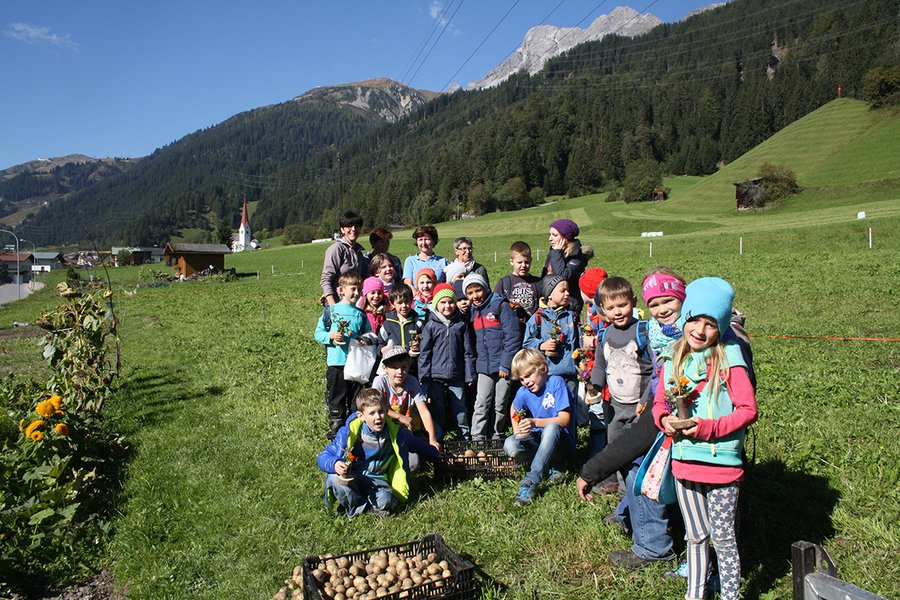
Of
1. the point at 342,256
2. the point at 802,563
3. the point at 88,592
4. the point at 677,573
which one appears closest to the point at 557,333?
the point at 677,573

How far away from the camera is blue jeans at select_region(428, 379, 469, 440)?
21.6ft

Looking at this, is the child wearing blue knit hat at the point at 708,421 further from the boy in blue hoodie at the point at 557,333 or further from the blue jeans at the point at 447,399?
the blue jeans at the point at 447,399

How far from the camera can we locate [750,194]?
55.4m

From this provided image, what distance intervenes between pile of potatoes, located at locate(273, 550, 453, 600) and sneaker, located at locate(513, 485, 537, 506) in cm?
129

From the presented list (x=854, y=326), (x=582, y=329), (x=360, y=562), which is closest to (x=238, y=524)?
(x=360, y=562)

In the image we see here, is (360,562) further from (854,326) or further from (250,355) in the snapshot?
(854,326)

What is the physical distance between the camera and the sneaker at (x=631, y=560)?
3990 millimetres

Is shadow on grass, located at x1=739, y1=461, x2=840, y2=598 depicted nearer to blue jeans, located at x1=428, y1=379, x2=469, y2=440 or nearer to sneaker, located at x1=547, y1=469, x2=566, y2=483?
sneaker, located at x1=547, y1=469, x2=566, y2=483

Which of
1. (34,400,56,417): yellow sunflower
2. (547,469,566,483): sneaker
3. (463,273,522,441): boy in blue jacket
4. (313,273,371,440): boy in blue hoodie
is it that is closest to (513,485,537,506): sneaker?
(547,469,566,483): sneaker

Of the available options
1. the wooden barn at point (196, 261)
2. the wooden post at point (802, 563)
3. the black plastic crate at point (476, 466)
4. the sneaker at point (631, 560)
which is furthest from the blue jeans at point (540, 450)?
the wooden barn at point (196, 261)

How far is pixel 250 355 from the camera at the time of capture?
1209 cm

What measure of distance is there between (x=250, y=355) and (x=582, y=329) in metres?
8.18

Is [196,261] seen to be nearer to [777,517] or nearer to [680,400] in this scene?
[777,517]

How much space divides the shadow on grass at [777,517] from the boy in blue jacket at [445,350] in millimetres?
2785
